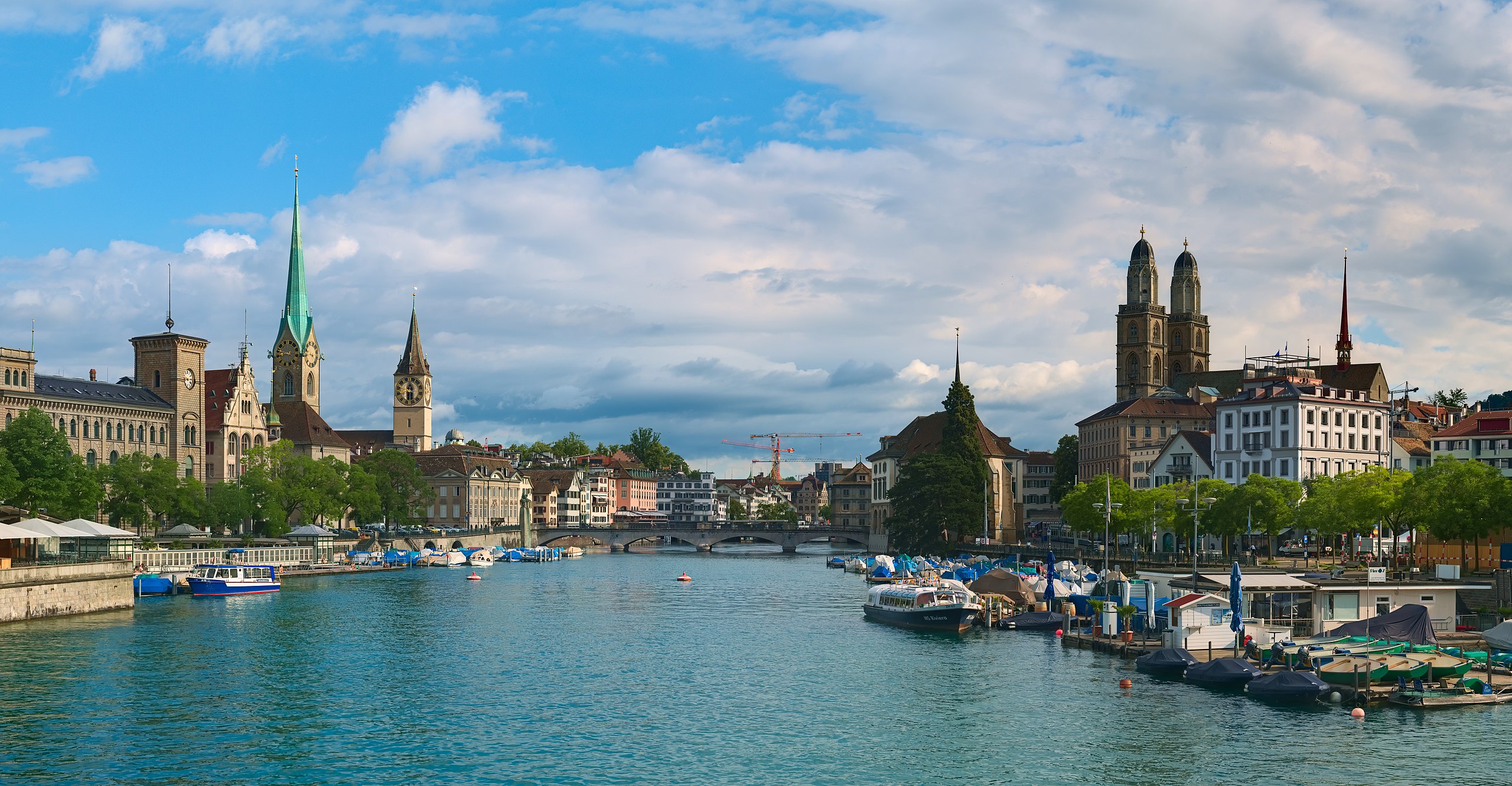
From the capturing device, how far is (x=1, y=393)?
132 meters

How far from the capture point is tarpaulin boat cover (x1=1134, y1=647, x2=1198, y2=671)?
181 ft

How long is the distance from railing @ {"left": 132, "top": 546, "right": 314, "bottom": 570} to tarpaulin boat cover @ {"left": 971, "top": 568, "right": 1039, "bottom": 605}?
56.1 metres

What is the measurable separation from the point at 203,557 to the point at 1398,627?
8952cm

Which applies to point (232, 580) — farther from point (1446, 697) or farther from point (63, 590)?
point (1446, 697)

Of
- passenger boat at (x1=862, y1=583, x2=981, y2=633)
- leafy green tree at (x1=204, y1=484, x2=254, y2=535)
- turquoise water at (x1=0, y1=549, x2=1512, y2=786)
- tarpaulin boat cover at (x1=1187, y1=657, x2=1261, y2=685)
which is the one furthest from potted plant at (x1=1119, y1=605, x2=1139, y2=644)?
leafy green tree at (x1=204, y1=484, x2=254, y2=535)

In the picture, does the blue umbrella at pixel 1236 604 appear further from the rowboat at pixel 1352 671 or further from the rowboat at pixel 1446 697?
the rowboat at pixel 1446 697

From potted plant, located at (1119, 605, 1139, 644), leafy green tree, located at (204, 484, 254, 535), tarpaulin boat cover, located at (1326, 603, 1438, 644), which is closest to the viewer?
tarpaulin boat cover, located at (1326, 603, 1438, 644)

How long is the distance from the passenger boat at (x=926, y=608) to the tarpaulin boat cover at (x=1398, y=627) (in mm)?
22409

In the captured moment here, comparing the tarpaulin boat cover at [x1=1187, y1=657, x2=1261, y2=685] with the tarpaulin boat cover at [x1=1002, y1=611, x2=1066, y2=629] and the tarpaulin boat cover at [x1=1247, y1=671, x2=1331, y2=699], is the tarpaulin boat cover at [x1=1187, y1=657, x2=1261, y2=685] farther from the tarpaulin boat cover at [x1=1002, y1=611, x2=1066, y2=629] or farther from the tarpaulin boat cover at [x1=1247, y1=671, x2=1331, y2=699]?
the tarpaulin boat cover at [x1=1002, y1=611, x2=1066, y2=629]

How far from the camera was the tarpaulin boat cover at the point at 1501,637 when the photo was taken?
5662 centimetres

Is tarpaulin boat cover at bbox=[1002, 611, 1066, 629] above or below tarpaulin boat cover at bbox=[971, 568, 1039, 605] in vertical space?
below

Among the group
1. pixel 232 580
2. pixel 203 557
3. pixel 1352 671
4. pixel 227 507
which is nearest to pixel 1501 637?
pixel 1352 671

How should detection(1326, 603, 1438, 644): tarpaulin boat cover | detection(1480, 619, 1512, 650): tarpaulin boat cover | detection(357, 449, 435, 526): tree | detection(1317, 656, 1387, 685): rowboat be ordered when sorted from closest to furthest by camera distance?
detection(1317, 656, 1387, 685): rowboat
detection(1326, 603, 1438, 644): tarpaulin boat cover
detection(1480, 619, 1512, 650): tarpaulin boat cover
detection(357, 449, 435, 526): tree

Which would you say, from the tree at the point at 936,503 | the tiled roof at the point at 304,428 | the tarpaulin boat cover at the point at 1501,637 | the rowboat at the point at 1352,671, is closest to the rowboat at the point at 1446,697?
the rowboat at the point at 1352,671
